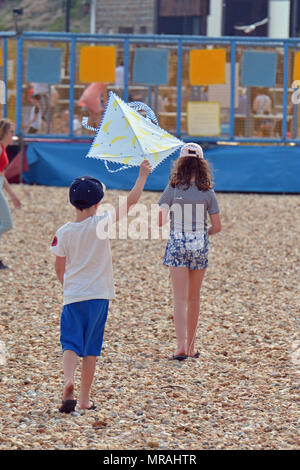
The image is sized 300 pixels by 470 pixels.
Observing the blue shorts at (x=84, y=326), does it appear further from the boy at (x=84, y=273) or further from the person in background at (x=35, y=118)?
the person in background at (x=35, y=118)

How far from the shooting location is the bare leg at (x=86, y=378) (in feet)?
15.8

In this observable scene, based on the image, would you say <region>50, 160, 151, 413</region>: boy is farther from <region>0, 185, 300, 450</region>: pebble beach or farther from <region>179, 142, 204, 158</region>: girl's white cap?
<region>179, 142, 204, 158</region>: girl's white cap

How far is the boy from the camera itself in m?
4.72

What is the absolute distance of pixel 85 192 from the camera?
4.68 meters

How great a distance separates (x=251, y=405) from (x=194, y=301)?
3.82 ft

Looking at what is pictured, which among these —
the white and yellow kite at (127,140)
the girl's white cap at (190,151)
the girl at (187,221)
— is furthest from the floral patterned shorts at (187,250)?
the white and yellow kite at (127,140)

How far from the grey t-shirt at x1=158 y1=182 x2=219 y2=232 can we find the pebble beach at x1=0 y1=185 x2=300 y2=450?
2.84ft

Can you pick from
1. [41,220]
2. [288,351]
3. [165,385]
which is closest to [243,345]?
[288,351]

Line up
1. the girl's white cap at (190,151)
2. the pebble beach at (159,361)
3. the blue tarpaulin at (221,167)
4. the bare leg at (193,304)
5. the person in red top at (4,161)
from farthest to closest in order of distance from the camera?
the blue tarpaulin at (221,167)
the person in red top at (4,161)
the bare leg at (193,304)
the girl's white cap at (190,151)
the pebble beach at (159,361)

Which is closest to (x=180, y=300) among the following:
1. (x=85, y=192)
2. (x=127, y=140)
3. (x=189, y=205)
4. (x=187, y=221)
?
(x=187, y=221)

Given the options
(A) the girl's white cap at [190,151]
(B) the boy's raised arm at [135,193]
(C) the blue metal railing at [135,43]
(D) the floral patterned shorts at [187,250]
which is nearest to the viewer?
(B) the boy's raised arm at [135,193]

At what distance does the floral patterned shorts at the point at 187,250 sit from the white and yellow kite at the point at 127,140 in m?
1.09

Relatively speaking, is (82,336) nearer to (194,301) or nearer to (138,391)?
(138,391)
